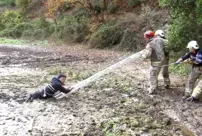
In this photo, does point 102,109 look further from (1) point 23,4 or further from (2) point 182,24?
(1) point 23,4

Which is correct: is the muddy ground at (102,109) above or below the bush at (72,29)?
below

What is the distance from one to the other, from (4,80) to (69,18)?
18836mm

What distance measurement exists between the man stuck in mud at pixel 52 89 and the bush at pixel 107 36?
15011 mm

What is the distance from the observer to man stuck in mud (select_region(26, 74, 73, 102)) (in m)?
11.8

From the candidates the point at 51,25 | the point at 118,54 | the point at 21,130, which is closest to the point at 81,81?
the point at 21,130

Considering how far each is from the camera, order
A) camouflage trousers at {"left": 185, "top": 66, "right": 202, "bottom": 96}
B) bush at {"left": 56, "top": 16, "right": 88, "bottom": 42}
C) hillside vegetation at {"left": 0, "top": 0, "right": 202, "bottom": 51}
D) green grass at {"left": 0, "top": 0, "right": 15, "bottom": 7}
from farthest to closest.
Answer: green grass at {"left": 0, "top": 0, "right": 15, "bottom": 7} < bush at {"left": 56, "top": 16, "right": 88, "bottom": 42} < hillside vegetation at {"left": 0, "top": 0, "right": 202, "bottom": 51} < camouflage trousers at {"left": 185, "top": 66, "right": 202, "bottom": 96}

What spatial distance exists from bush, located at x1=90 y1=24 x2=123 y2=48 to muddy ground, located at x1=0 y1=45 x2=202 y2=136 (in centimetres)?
998

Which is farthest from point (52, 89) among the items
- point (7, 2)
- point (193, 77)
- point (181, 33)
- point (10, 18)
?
point (7, 2)

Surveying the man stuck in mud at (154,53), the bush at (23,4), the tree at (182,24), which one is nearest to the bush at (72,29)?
the bush at (23,4)

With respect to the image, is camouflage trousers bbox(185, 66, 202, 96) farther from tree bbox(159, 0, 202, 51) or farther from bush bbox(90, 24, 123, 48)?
bush bbox(90, 24, 123, 48)

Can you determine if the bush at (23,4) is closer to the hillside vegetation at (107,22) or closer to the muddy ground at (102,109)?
the hillside vegetation at (107,22)

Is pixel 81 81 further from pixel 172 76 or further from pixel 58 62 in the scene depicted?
pixel 58 62

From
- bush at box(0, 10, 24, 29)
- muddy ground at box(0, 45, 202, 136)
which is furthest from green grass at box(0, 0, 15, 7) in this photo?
muddy ground at box(0, 45, 202, 136)

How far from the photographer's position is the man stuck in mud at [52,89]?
1177 centimetres
